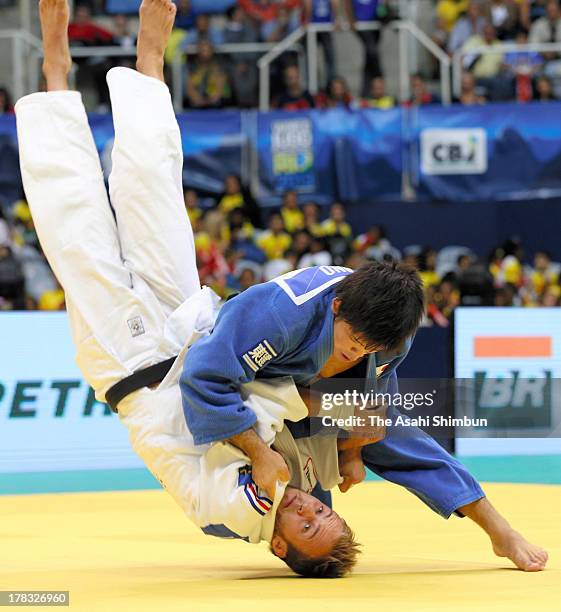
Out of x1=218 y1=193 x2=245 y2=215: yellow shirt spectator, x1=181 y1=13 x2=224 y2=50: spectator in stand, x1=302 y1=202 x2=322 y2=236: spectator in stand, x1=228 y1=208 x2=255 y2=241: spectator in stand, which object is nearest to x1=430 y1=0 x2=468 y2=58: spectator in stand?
x1=181 y1=13 x2=224 y2=50: spectator in stand

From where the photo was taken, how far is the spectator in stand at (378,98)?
1252cm

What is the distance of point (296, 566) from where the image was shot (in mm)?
3777

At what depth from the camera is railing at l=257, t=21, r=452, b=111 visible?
500 inches

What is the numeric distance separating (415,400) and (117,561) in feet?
3.89

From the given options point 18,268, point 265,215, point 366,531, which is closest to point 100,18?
point 265,215

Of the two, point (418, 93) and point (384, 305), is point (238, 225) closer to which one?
point (418, 93)

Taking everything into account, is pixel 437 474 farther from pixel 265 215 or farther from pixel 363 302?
pixel 265 215

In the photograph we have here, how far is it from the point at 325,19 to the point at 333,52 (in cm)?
36

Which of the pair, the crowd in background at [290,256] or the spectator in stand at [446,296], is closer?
the spectator in stand at [446,296]

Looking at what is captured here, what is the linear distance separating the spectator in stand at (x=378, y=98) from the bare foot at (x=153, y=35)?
25.9ft

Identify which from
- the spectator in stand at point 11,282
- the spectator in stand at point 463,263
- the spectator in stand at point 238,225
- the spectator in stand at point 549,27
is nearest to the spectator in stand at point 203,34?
the spectator in stand at point 238,225

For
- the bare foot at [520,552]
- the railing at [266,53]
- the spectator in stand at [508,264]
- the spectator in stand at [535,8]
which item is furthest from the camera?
the spectator in stand at [535,8]

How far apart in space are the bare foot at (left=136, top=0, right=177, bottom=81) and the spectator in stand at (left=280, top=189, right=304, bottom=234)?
7.18m

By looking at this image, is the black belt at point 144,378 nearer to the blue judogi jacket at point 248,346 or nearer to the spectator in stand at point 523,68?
the blue judogi jacket at point 248,346
